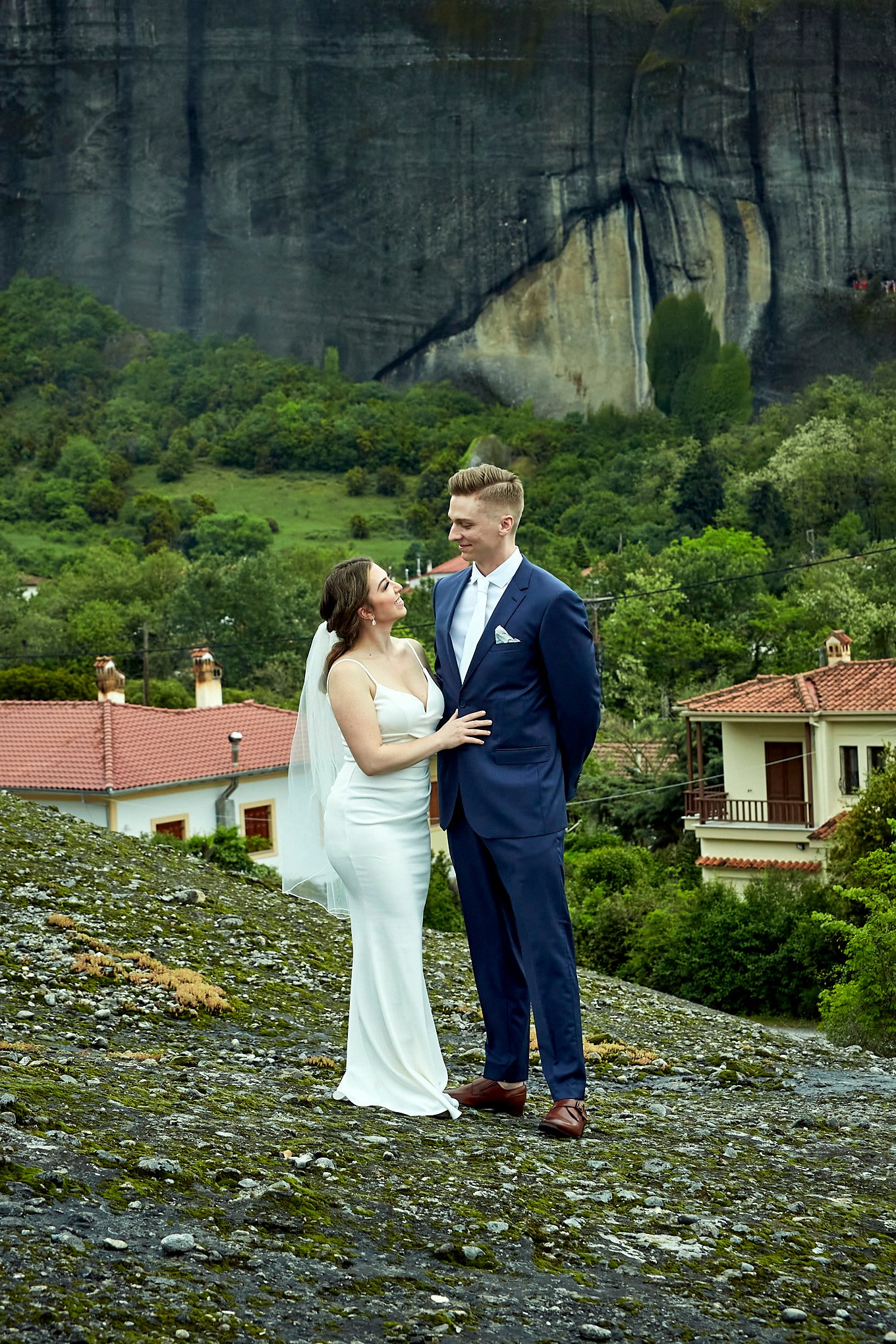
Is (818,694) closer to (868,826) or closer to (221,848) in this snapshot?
(868,826)

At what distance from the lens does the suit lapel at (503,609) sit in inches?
246

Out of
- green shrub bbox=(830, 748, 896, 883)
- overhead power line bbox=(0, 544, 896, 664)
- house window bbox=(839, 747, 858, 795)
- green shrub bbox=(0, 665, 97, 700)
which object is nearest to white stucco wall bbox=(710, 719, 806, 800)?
house window bbox=(839, 747, 858, 795)

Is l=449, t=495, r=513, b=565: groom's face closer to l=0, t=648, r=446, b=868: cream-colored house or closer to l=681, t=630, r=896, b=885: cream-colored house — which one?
l=0, t=648, r=446, b=868: cream-colored house

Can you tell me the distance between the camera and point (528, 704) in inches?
244

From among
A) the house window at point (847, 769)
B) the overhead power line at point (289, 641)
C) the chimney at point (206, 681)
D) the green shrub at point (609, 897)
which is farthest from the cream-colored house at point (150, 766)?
the overhead power line at point (289, 641)

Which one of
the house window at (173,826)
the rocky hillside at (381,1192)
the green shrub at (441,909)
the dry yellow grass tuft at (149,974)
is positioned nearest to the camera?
the rocky hillside at (381,1192)

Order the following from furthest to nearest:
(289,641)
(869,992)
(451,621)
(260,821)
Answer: (289,641) → (260,821) → (869,992) → (451,621)

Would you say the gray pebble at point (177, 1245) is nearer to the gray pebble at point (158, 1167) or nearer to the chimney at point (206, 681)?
the gray pebble at point (158, 1167)

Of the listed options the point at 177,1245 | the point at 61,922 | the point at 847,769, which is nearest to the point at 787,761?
the point at 847,769

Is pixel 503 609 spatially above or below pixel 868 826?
above

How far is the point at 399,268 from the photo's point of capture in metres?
146

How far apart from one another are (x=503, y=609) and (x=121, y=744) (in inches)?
1175

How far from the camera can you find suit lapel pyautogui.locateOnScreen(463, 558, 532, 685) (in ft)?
20.5

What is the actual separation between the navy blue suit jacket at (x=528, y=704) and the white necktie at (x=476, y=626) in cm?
6
